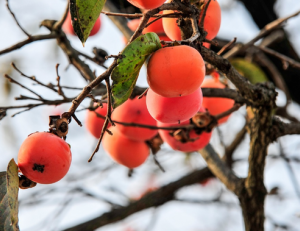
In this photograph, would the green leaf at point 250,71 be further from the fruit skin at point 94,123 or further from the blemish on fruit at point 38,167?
the blemish on fruit at point 38,167

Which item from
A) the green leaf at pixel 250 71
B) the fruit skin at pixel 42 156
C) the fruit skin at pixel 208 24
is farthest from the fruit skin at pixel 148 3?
the green leaf at pixel 250 71

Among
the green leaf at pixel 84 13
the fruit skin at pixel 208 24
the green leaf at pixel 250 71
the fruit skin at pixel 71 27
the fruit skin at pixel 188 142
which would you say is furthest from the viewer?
the fruit skin at pixel 71 27

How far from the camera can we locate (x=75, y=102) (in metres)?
0.83

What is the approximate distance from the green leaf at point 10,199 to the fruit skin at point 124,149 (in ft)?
2.37

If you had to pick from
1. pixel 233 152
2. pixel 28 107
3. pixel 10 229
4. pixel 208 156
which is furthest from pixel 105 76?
pixel 233 152

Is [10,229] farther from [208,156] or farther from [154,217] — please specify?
[154,217]

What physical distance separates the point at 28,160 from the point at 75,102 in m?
0.20

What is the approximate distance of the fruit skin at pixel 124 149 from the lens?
1.61 m

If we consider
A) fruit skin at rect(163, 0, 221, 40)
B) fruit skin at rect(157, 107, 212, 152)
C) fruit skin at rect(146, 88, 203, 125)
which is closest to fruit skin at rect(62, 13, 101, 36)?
fruit skin at rect(157, 107, 212, 152)

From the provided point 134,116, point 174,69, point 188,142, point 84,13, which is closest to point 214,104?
point 188,142

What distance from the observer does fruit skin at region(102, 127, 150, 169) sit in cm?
161

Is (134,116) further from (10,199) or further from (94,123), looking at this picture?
(10,199)

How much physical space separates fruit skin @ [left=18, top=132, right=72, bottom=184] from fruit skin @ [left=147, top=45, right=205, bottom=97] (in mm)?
279

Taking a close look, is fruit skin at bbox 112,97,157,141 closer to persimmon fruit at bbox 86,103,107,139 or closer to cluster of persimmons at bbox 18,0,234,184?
persimmon fruit at bbox 86,103,107,139
